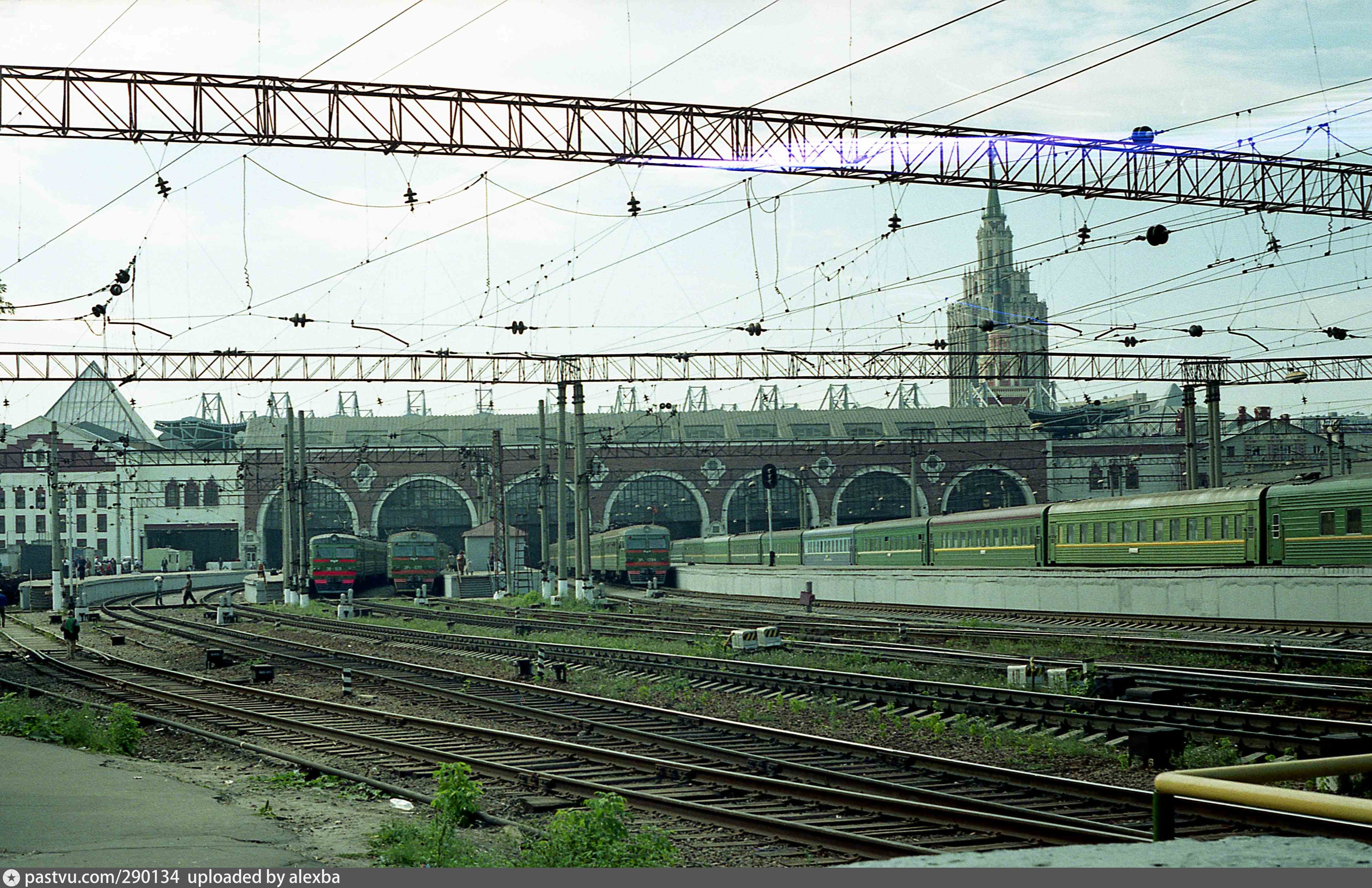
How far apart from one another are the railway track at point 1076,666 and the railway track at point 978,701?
110 cm

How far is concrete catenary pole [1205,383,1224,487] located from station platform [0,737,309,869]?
1451 inches

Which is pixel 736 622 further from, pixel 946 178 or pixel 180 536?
pixel 180 536

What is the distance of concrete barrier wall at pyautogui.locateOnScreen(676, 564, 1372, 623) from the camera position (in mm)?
26516

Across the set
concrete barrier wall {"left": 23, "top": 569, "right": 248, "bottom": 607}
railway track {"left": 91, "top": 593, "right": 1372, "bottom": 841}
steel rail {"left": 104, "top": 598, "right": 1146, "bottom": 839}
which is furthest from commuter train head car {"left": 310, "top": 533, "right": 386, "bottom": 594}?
railway track {"left": 91, "top": 593, "right": 1372, "bottom": 841}

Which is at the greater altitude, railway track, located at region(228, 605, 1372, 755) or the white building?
the white building

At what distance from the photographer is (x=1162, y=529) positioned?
34438 mm

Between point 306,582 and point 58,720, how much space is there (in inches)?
1376

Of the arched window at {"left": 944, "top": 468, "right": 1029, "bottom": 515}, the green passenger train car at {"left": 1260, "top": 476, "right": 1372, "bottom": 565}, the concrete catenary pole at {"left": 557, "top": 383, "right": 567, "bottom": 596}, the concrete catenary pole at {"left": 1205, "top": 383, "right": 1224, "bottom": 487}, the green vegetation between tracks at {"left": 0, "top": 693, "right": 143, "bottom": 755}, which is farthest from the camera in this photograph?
the arched window at {"left": 944, "top": 468, "right": 1029, "bottom": 515}

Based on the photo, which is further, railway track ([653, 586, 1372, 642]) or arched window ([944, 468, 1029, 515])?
arched window ([944, 468, 1029, 515])

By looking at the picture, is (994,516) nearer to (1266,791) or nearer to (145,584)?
(1266,791)

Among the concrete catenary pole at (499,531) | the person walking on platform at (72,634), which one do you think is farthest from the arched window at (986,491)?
the person walking on platform at (72,634)

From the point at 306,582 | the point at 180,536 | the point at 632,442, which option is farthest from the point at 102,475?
the point at 306,582

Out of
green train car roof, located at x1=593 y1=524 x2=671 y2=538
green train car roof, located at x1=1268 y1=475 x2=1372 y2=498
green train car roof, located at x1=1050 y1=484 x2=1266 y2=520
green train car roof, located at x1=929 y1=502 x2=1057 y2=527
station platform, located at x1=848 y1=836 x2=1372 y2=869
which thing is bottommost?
green train car roof, located at x1=593 y1=524 x2=671 y2=538

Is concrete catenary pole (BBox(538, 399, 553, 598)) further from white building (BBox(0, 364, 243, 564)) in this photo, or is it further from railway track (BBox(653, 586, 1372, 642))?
white building (BBox(0, 364, 243, 564))
